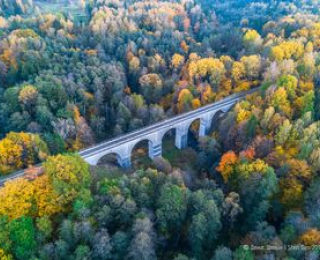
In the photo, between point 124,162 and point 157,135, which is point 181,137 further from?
point 124,162

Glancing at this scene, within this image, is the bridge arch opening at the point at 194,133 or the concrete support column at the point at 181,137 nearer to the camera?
the concrete support column at the point at 181,137

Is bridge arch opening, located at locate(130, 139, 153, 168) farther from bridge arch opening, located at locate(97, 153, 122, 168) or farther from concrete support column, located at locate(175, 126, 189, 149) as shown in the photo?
concrete support column, located at locate(175, 126, 189, 149)

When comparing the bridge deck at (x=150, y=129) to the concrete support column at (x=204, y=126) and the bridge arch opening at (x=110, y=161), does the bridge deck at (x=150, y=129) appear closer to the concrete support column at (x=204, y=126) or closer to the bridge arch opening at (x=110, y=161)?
the concrete support column at (x=204, y=126)

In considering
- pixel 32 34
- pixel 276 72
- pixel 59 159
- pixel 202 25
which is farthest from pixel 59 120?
pixel 202 25

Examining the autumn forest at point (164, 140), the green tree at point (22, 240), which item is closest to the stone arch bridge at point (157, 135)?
the autumn forest at point (164, 140)

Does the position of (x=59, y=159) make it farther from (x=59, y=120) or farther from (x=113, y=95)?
(x=113, y=95)

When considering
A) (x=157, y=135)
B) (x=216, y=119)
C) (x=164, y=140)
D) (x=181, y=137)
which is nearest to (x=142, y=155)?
(x=157, y=135)
